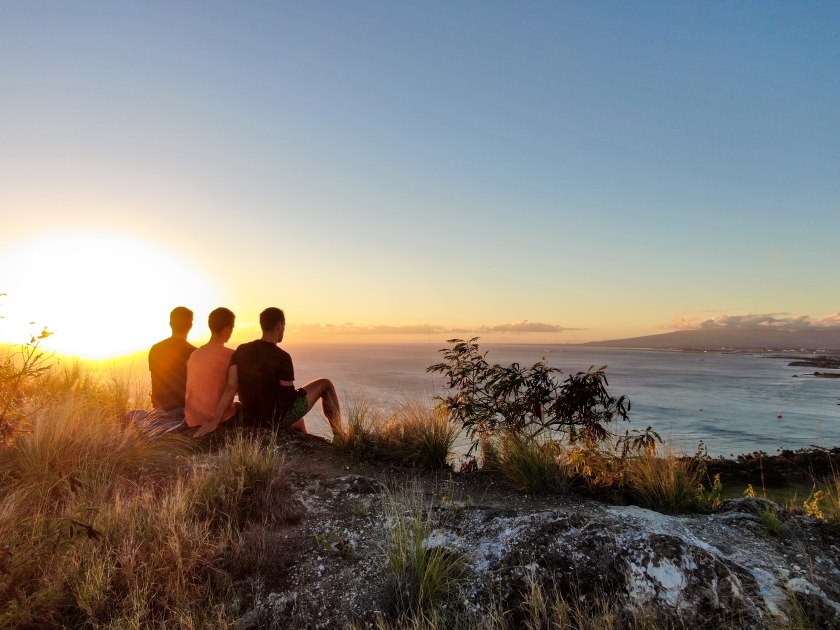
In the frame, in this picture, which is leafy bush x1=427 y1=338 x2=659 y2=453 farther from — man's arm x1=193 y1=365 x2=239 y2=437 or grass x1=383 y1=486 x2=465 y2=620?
grass x1=383 y1=486 x2=465 y2=620

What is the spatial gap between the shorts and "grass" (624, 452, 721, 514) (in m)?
4.51

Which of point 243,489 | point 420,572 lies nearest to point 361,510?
point 243,489

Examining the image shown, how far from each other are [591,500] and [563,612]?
3193 mm

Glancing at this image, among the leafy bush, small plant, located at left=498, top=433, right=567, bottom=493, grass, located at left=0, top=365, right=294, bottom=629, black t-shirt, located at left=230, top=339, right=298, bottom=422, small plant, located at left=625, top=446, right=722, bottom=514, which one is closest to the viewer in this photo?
grass, located at left=0, top=365, right=294, bottom=629

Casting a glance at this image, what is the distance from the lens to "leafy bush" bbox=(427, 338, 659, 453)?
6.40 meters

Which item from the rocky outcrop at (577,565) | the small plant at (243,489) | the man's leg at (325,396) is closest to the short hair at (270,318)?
the man's leg at (325,396)

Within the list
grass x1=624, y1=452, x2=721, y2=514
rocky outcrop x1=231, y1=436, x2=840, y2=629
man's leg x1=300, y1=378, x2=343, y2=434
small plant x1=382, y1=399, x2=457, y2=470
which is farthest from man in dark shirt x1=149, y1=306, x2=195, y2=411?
grass x1=624, y1=452, x2=721, y2=514

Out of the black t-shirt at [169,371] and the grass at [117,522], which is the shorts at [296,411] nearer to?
the grass at [117,522]

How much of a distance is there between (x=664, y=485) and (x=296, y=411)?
4.95 m

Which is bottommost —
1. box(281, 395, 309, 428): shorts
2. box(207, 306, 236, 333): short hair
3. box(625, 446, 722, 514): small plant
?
box(625, 446, 722, 514): small plant

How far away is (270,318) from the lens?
6.88 metres

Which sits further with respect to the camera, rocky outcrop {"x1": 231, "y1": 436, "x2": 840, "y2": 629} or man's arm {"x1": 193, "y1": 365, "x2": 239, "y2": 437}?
man's arm {"x1": 193, "y1": 365, "x2": 239, "y2": 437}

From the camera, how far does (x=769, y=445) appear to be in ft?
67.1

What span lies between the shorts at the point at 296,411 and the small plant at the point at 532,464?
9.67 feet
